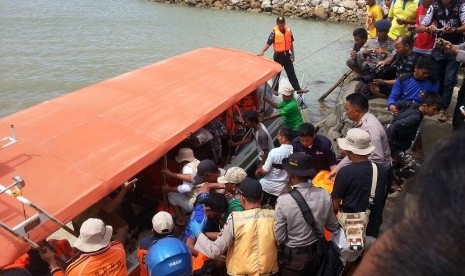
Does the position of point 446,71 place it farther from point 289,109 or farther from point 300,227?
point 300,227

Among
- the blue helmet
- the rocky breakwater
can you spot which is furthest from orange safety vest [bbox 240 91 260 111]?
the rocky breakwater

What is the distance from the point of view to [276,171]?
193 inches

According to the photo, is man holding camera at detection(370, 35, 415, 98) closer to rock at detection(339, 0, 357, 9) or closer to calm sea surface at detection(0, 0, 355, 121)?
calm sea surface at detection(0, 0, 355, 121)

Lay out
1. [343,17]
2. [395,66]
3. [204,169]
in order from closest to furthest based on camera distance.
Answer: [204,169]
[395,66]
[343,17]

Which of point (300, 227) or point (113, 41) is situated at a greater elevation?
point (300, 227)

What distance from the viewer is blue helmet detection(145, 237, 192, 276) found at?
325cm

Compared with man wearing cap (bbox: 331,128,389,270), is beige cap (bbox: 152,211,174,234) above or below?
below

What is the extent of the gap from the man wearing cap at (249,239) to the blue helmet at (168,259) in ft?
0.68

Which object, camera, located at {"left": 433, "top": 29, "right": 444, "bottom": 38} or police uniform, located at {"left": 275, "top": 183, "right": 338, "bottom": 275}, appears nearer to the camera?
police uniform, located at {"left": 275, "top": 183, "right": 338, "bottom": 275}

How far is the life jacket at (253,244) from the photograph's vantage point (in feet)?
10.6

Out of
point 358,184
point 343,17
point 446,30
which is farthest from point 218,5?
point 358,184

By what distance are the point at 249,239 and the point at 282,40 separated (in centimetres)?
748

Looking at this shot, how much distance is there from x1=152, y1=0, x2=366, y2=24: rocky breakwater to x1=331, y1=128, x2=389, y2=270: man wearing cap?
21.5 meters

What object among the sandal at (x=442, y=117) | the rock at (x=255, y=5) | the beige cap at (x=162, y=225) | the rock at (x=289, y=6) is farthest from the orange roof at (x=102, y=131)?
the rock at (x=255, y=5)
